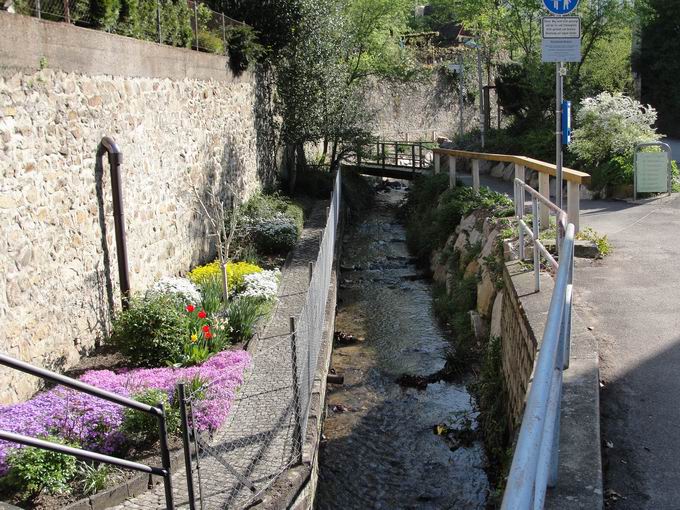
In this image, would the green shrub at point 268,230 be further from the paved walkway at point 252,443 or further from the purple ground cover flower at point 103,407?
the purple ground cover flower at point 103,407

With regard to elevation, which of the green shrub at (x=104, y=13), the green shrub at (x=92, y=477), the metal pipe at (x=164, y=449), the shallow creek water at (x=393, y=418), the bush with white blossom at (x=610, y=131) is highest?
the green shrub at (x=104, y=13)

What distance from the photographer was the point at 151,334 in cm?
816

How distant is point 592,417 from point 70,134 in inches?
228

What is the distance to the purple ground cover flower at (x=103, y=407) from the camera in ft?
20.0

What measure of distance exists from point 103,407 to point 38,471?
1.00 m

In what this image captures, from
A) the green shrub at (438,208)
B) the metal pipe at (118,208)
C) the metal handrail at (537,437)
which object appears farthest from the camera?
the green shrub at (438,208)

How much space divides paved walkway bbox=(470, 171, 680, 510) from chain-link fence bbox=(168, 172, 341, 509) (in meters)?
2.39

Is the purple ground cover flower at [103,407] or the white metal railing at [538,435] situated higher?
the white metal railing at [538,435]

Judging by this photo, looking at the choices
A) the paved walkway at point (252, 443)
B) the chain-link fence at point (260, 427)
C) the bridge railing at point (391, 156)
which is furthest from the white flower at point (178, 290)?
the bridge railing at point (391, 156)

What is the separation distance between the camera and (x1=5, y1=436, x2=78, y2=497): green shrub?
17.8 ft

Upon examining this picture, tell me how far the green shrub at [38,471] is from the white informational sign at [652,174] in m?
11.5

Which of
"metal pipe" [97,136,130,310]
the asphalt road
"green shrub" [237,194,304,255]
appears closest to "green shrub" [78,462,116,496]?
the asphalt road

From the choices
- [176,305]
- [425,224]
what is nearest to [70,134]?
[176,305]

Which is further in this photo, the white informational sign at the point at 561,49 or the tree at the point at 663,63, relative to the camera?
the tree at the point at 663,63
